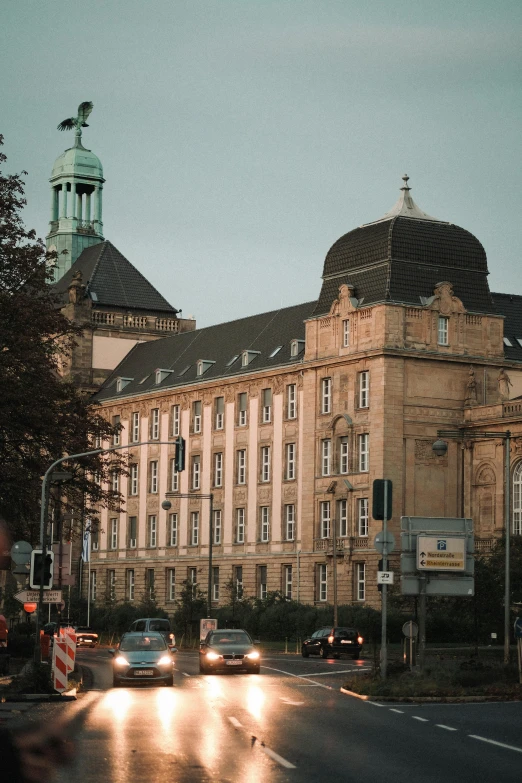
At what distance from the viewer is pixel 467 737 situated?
78.4ft

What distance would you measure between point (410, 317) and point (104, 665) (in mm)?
34501

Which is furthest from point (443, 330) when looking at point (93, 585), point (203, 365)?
point (93, 585)

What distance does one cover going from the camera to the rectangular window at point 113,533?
113 m

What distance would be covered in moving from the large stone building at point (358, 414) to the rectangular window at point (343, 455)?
0.08 metres

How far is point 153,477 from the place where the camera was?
10900 centimetres

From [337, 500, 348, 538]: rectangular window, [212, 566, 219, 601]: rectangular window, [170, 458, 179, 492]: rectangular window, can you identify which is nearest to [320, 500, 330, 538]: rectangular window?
[337, 500, 348, 538]: rectangular window

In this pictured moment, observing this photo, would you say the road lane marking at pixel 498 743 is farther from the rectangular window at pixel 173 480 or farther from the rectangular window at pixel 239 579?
the rectangular window at pixel 173 480

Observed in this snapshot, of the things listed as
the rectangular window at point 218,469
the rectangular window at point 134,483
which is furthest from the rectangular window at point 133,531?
the rectangular window at point 218,469

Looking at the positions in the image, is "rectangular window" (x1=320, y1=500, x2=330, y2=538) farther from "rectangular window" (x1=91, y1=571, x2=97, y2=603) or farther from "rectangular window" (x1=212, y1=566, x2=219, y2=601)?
"rectangular window" (x1=91, y1=571, x2=97, y2=603)

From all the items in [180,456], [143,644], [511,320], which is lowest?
[143,644]

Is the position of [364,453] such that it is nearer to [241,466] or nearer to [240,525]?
[241,466]

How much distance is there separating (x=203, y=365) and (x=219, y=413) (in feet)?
15.6

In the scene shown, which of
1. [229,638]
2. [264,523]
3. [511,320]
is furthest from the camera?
[511,320]

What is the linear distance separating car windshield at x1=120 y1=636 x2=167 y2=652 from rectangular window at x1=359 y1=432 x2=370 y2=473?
44082 mm
